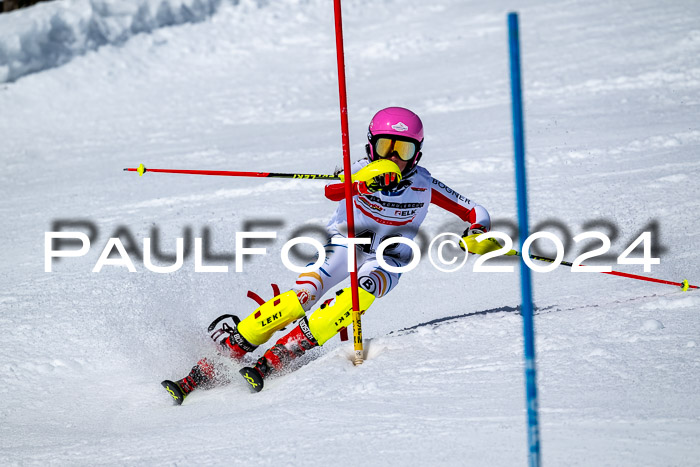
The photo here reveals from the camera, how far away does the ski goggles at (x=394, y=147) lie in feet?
14.4

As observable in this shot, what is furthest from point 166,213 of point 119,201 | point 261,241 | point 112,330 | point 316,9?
point 316,9

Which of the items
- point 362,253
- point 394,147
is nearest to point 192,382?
point 362,253

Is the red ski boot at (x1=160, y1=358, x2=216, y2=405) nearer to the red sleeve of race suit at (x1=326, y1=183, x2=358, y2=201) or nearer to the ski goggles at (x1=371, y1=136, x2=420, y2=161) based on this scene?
the red sleeve of race suit at (x1=326, y1=183, x2=358, y2=201)

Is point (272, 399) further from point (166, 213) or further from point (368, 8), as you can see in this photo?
point (368, 8)

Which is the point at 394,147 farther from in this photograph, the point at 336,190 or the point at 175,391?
the point at 175,391

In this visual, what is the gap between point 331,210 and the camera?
745cm

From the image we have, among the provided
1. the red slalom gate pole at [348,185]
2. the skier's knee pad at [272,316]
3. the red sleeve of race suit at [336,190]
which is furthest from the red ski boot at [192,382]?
the red sleeve of race suit at [336,190]

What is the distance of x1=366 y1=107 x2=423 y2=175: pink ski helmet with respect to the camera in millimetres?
4352

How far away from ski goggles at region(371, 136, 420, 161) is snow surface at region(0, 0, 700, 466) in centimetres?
97

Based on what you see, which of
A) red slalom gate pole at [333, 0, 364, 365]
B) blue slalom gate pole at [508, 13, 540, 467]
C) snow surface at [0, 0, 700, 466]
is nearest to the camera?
blue slalom gate pole at [508, 13, 540, 467]

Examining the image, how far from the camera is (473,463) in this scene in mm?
2955

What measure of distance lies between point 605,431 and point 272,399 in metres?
1.56

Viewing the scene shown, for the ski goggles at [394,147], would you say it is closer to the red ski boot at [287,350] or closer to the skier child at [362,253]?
the skier child at [362,253]

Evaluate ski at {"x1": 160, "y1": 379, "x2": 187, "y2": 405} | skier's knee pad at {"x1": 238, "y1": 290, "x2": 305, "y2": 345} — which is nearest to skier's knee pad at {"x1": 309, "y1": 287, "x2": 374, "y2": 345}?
skier's knee pad at {"x1": 238, "y1": 290, "x2": 305, "y2": 345}
